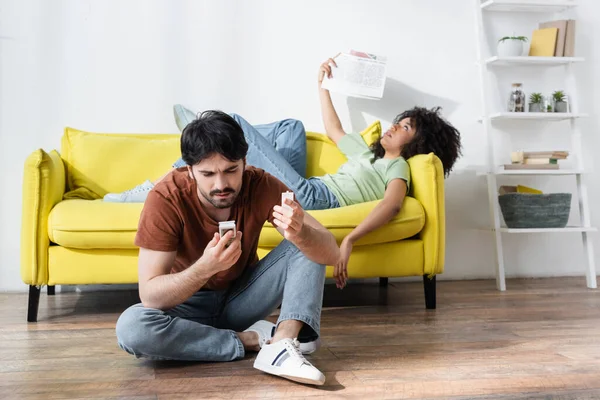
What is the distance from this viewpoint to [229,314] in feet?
6.19

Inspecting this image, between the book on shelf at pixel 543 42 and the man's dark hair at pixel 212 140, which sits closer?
the man's dark hair at pixel 212 140

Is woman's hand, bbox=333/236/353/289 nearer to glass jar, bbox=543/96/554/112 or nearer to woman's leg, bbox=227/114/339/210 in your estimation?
woman's leg, bbox=227/114/339/210

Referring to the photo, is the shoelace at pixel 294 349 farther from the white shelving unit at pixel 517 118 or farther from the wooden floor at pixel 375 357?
the white shelving unit at pixel 517 118

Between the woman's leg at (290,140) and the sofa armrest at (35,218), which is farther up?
the woman's leg at (290,140)

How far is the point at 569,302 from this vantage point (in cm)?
286

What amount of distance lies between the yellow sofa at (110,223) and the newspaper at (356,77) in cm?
61

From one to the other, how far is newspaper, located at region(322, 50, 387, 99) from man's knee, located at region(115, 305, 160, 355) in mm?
1928

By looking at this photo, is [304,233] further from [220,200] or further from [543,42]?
[543,42]

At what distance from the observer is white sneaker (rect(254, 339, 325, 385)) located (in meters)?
1.55

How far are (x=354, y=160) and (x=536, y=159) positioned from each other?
3.49 ft

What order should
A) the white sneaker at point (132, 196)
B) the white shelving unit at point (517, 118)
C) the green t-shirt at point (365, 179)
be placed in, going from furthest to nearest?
1. the white shelving unit at point (517, 118)
2. the green t-shirt at point (365, 179)
3. the white sneaker at point (132, 196)

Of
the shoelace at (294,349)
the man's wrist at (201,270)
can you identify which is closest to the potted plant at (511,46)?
the shoelace at (294,349)

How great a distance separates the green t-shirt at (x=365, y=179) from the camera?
2.84 metres

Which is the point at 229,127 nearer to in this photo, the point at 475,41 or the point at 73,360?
the point at 73,360
